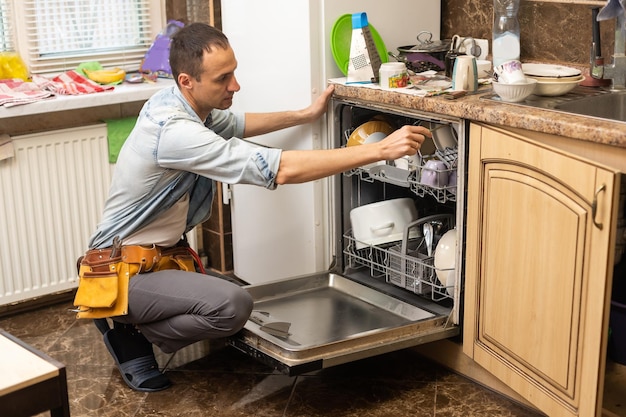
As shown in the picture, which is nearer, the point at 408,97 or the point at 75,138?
the point at 408,97

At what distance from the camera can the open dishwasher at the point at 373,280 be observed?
262cm

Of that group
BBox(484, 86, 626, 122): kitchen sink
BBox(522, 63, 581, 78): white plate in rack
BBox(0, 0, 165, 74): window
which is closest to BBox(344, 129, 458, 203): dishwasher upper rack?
BBox(484, 86, 626, 122): kitchen sink

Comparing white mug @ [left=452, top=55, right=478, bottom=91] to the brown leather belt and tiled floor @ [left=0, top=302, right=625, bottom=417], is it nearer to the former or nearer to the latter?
tiled floor @ [left=0, top=302, right=625, bottom=417]

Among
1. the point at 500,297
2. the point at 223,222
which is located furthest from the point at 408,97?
the point at 223,222

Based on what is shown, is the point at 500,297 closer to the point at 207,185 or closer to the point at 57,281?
the point at 207,185

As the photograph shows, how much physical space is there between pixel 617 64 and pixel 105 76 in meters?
1.95

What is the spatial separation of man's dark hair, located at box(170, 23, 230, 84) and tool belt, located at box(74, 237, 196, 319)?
0.57m

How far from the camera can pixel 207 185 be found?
9.62 ft

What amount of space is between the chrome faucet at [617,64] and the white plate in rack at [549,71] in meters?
0.08

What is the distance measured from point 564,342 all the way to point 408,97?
0.85 meters

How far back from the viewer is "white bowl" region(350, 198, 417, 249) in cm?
296

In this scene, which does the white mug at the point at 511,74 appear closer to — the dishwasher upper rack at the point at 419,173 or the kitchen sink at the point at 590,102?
the kitchen sink at the point at 590,102

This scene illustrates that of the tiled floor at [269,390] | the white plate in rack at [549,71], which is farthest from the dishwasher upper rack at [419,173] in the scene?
the tiled floor at [269,390]

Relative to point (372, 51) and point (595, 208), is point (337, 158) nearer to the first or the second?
point (372, 51)
